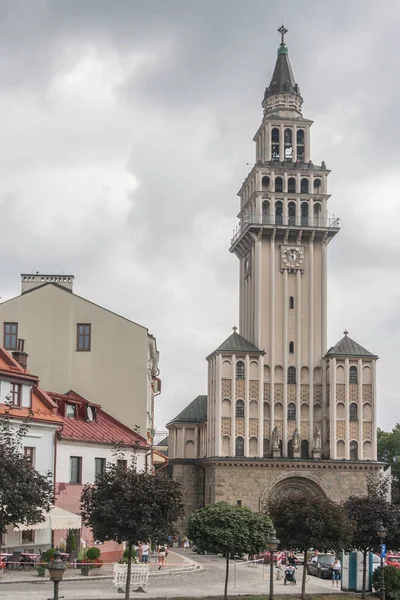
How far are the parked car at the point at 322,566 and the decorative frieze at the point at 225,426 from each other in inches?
931

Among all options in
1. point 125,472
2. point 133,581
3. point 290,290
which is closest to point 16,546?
point 133,581

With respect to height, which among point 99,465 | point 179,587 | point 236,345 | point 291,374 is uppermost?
point 236,345

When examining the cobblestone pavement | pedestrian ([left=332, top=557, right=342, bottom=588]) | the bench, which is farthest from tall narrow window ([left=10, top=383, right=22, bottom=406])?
pedestrian ([left=332, top=557, right=342, bottom=588])

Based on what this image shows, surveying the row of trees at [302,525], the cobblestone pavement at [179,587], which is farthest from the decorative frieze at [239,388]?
the row of trees at [302,525]

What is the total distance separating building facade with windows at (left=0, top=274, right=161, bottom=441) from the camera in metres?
61.4

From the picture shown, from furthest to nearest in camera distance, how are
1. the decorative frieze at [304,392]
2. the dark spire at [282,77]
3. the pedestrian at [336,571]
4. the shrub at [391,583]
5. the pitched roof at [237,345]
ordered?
the dark spire at [282,77], the decorative frieze at [304,392], the pitched roof at [237,345], the pedestrian at [336,571], the shrub at [391,583]

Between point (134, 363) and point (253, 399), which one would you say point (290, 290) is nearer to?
point (253, 399)

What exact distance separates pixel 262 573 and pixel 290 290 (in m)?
37.7

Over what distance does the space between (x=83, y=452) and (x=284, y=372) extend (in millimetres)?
34048

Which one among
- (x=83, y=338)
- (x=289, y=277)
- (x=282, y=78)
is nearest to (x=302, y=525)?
(x=83, y=338)

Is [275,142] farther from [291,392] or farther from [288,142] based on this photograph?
[291,392]

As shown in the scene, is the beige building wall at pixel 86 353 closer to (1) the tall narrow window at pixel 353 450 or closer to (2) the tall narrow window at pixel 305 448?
(2) the tall narrow window at pixel 305 448

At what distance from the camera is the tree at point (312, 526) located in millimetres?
39844

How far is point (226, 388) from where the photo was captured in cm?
8144
